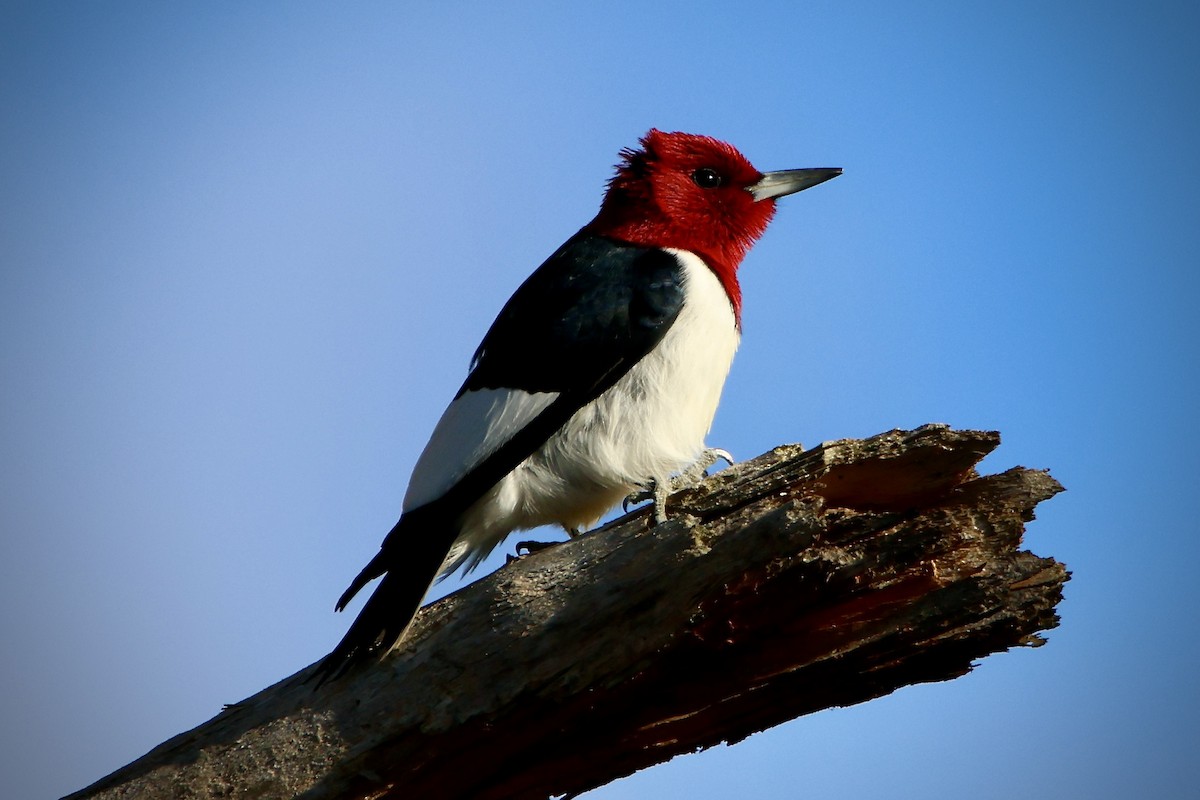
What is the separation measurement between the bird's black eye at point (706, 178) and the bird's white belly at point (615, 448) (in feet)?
3.90

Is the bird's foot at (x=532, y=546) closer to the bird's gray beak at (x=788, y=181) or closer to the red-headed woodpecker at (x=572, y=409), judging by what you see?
the red-headed woodpecker at (x=572, y=409)

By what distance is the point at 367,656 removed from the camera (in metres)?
3.77

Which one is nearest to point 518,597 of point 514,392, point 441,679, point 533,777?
point 441,679

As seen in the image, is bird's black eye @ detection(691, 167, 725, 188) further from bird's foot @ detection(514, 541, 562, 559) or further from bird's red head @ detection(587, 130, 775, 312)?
bird's foot @ detection(514, 541, 562, 559)

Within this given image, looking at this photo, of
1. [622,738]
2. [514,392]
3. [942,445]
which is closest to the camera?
[942,445]

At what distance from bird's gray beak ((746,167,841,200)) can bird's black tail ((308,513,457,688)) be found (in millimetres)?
2663

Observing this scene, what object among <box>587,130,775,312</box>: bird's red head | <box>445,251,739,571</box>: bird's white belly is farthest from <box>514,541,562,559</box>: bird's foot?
<box>587,130,775,312</box>: bird's red head

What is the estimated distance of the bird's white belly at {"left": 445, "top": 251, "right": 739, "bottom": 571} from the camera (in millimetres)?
4355

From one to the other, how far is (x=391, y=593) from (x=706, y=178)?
2.86 metres

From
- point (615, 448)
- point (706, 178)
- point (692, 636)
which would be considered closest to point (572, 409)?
point (615, 448)

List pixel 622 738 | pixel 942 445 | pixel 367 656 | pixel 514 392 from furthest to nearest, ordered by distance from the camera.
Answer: pixel 514 392 < pixel 367 656 < pixel 622 738 < pixel 942 445

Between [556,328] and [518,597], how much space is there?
1.35 m

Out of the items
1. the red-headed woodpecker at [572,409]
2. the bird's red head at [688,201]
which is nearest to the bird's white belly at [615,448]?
the red-headed woodpecker at [572,409]

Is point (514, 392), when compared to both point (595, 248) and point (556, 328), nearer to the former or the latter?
point (556, 328)
